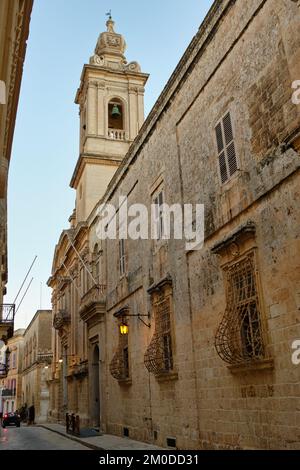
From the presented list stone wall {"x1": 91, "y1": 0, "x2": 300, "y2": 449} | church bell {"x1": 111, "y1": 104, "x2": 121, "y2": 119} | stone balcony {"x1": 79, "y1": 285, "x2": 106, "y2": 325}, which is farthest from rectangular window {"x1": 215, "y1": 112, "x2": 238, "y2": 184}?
church bell {"x1": 111, "y1": 104, "x2": 121, "y2": 119}

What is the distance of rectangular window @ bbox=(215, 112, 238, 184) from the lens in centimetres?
921

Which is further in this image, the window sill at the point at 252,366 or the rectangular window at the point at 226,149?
the rectangular window at the point at 226,149

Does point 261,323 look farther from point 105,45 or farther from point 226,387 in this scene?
point 105,45

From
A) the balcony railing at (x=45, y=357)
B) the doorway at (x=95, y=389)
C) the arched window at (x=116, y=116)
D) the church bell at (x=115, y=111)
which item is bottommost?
the doorway at (x=95, y=389)

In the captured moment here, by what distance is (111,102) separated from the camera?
2595 centimetres

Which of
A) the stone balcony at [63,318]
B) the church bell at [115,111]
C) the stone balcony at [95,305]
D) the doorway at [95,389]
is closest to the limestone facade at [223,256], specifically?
the stone balcony at [95,305]

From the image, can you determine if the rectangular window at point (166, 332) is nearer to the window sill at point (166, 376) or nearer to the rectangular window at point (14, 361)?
the window sill at point (166, 376)

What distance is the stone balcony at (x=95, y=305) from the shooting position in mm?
18359

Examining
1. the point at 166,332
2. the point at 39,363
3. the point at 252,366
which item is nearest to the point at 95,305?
the point at 166,332

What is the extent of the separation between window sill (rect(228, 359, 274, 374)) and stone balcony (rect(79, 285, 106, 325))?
1034cm

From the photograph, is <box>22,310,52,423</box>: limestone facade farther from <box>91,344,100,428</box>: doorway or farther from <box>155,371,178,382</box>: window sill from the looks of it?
<box>155,371,178,382</box>: window sill

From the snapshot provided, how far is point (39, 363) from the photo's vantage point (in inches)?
1522
